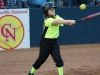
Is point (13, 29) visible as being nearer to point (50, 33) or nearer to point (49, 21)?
point (50, 33)

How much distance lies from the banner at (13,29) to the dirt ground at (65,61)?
1.14 ft

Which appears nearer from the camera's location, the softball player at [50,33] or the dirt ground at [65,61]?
the softball player at [50,33]

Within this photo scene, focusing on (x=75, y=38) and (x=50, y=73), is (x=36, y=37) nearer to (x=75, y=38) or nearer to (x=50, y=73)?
(x=75, y=38)

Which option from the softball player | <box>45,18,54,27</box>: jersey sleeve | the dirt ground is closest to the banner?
the dirt ground

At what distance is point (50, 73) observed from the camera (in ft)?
28.2

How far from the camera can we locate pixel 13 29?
44.2 ft

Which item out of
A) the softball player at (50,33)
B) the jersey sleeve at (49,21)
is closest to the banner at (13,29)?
the softball player at (50,33)

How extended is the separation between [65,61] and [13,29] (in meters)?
3.51

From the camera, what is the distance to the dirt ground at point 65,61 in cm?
887

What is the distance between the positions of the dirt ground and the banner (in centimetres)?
35

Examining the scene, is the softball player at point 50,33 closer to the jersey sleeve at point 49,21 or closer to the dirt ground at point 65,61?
the jersey sleeve at point 49,21

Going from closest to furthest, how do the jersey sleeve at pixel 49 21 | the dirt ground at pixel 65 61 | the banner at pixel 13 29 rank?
the jersey sleeve at pixel 49 21, the dirt ground at pixel 65 61, the banner at pixel 13 29

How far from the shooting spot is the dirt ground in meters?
8.87

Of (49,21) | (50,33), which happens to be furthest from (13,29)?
(49,21)
